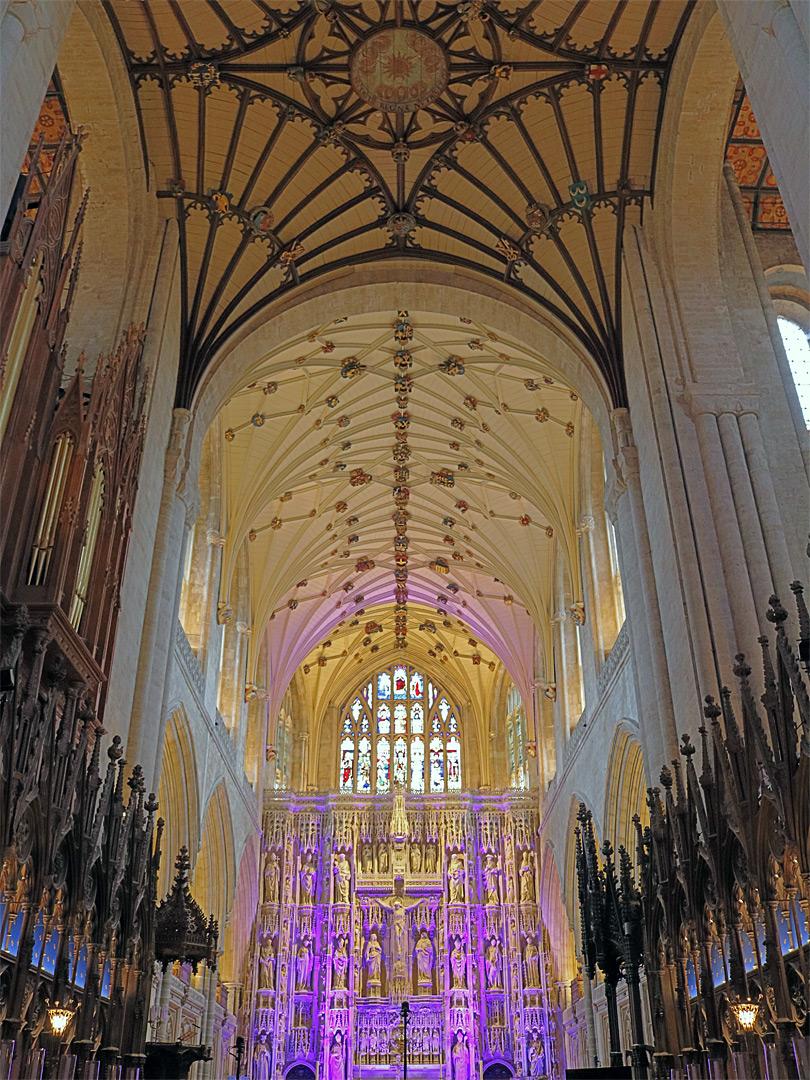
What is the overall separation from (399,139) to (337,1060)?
2171 cm

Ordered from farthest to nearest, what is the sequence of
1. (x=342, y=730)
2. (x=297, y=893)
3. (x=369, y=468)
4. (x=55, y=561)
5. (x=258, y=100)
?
(x=342, y=730)
(x=297, y=893)
(x=369, y=468)
(x=258, y=100)
(x=55, y=561)

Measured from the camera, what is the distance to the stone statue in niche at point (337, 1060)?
80.5 ft

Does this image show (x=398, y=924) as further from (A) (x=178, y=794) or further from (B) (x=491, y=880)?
(A) (x=178, y=794)

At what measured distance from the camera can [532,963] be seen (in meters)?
25.5

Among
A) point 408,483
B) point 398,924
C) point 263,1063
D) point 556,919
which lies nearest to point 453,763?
point 398,924

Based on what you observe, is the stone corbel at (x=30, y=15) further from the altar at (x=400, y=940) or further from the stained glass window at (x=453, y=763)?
the stained glass window at (x=453, y=763)

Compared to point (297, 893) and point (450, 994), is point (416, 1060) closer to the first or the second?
point (450, 994)

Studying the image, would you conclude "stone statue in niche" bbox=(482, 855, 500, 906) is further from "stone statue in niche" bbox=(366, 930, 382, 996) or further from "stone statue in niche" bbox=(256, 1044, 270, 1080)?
"stone statue in niche" bbox=(256, 1044, 270, 1080)

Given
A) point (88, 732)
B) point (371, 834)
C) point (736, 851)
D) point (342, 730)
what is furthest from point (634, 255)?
point (342, 730)

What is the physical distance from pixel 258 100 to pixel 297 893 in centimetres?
2056

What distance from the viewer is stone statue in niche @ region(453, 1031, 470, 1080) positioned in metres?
24.3

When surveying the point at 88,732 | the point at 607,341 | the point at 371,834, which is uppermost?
the point at 607,341

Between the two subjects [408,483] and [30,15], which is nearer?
[30,15]

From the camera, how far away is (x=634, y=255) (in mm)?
14984
